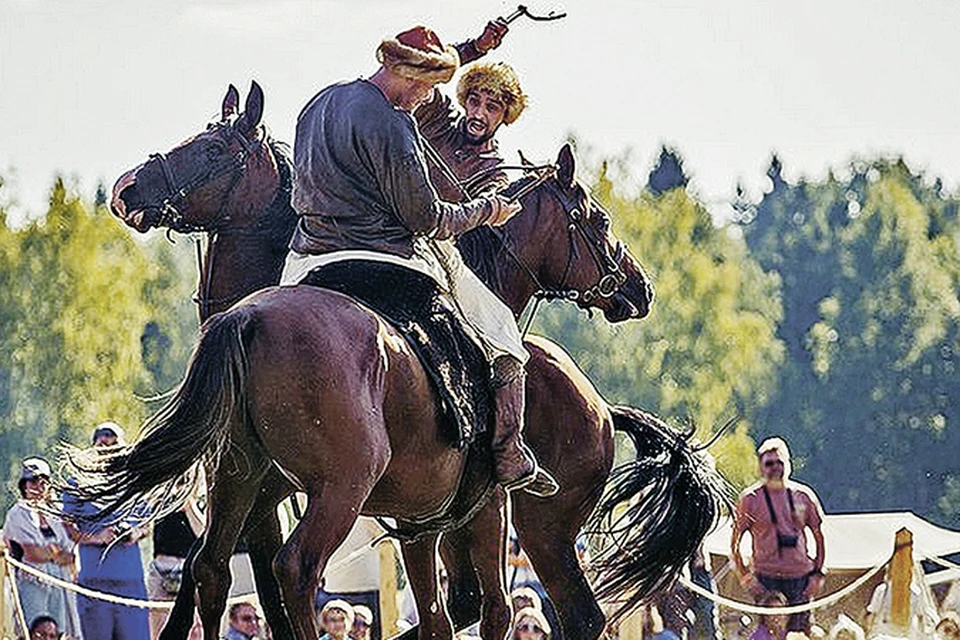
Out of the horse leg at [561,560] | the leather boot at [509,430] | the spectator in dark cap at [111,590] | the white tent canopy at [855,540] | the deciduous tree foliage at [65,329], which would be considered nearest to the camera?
the leather boot at [509,430]

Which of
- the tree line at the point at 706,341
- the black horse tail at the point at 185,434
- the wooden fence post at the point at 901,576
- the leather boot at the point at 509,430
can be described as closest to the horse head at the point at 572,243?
the leather boot at the point at 509,430

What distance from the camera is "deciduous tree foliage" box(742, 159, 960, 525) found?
47500 millimetres

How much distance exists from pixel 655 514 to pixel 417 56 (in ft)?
10.3

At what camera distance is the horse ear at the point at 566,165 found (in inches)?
358

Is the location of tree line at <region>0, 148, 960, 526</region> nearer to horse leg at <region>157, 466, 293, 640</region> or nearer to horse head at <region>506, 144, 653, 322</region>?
horse head at <region>506, 144, 653, 322</region>

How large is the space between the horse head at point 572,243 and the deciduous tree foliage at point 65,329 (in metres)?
27.5

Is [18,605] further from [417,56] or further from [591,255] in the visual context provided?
[417,56]

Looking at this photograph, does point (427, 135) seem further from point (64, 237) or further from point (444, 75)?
point (64, 237)

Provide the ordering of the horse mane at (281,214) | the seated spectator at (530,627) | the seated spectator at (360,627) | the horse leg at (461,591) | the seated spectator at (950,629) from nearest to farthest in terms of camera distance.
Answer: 1. the horse mane at (281,214)
2. the horse leg at (461,591)
3. the seated spectator at (530,627)
4. the seated spectator at (360,627)
5. the seated spectator at (950,629)

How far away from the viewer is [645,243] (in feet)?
147

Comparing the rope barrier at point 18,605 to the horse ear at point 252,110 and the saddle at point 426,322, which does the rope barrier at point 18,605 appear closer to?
the horse ear at point 252,110

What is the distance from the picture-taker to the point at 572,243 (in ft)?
30.2

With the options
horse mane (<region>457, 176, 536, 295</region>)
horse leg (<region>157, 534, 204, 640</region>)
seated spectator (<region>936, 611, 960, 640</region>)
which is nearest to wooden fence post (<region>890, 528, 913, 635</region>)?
seated spectator (<region>936, 611, 960, 640</region>)

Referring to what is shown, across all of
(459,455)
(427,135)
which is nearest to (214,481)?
(459,455)
